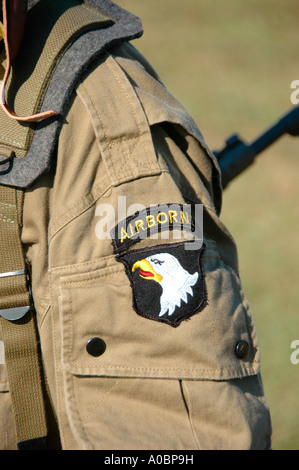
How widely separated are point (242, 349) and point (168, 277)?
0.20 metres

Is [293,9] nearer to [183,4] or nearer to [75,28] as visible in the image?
[183,4]

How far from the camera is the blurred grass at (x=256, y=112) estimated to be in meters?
3.93

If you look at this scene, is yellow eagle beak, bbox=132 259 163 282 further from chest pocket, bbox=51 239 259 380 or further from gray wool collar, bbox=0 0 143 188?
gray wool collar, bbox=0 0 143 188

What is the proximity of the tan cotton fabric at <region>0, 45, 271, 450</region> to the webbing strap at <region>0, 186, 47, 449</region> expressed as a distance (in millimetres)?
29

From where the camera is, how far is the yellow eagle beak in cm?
110

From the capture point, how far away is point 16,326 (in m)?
1.23

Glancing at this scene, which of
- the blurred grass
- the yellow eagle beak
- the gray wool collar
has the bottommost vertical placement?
the blurred grass

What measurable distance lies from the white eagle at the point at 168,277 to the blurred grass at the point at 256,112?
2.32 m

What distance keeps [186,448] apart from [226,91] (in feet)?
22.5

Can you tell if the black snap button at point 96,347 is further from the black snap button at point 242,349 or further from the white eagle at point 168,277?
the black snap button at point 242,349

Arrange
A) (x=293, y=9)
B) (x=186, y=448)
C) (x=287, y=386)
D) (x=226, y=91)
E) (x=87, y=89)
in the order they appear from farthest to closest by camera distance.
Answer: (x=293, y=9), (x=226, y=91), (x=287, y=386), (x=87, y=89), (x=186, y=448)

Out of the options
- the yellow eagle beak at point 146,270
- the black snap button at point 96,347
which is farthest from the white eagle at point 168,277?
the black snap button at point 96,347

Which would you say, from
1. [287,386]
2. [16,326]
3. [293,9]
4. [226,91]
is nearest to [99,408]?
[16,326]

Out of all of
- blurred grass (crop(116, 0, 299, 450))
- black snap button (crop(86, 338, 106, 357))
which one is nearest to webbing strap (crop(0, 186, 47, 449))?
black snap button (crop(86, 338, 106, 357))
